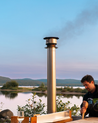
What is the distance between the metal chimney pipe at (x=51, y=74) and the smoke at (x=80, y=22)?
1.79m

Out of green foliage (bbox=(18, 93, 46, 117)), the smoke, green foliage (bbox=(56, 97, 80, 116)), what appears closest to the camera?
green foliage (bbox=(18, 93, 46, 117))

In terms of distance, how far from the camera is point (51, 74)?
3.17 metres

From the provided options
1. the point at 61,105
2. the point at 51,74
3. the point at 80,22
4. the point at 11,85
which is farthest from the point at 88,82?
the point at 11,85

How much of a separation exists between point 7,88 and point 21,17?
2.16 m

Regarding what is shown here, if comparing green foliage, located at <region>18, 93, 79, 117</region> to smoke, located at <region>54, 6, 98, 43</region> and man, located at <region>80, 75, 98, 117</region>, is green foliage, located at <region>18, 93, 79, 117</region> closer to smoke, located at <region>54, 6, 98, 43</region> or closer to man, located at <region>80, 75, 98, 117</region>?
smoke, located at <region>54, 6, 98, 43</region>

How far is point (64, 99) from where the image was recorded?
469cm

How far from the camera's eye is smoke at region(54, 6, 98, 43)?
5.18 meters

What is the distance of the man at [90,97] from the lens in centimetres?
250

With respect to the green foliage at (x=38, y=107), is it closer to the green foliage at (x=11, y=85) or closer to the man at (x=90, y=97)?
the green foliage at (x=11, y=85)

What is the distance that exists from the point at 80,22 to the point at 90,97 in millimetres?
3528

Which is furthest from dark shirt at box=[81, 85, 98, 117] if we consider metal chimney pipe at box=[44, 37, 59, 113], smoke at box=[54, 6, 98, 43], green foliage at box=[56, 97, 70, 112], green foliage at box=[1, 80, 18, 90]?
green foliage at box=[1, 80, 18, 90]

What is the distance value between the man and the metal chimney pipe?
2.07 ft

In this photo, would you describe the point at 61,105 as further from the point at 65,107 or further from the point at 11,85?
the point at 11,85

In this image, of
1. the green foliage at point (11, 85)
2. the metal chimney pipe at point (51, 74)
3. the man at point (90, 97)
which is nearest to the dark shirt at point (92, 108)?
the man at point (90, 97)
